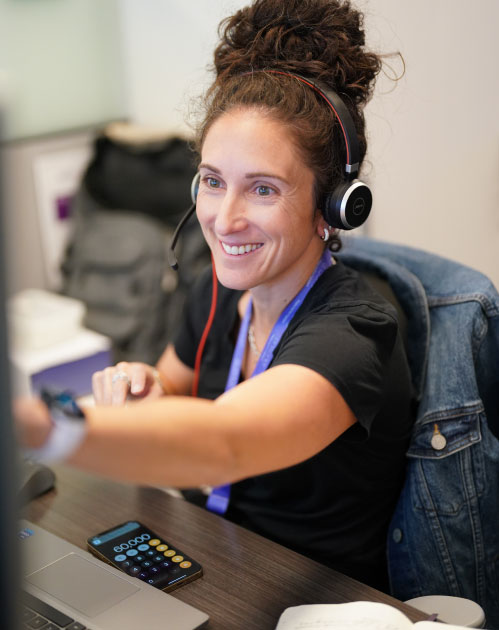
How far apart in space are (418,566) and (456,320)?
1.21 ft

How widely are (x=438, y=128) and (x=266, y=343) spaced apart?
56cm

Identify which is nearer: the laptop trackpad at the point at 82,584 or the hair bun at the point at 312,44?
the laptop trackpad at the point at 82,584

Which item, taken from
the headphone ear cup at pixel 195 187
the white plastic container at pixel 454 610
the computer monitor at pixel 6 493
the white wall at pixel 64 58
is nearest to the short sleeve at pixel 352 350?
the white plastic container at pixel 454 610

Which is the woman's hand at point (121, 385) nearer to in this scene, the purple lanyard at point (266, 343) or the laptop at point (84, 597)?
the purple lanyard at point (266, 343)

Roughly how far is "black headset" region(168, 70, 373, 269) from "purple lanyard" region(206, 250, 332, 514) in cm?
10

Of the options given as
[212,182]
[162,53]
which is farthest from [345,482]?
[162,53]

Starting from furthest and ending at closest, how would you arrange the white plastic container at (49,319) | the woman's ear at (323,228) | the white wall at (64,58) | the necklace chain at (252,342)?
the white wall at (64,58) < the white plastic container at (49,319) < the necklace chain at (252,342) < the woman's ear at (323,228)

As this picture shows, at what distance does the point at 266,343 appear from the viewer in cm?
122

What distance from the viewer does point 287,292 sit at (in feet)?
4.07

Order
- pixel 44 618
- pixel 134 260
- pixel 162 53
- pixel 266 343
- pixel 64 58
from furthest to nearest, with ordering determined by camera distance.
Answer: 1. pixel 64 58
2. pixel 162 53
3. pixel 134 260
4. pixel 266 343
5. pixel 44 618

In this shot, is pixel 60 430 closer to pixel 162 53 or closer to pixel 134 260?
pixel 134 260

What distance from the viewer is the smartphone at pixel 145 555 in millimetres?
936

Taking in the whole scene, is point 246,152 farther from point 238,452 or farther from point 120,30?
point 120,30

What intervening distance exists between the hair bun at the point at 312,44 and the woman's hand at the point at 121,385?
50 centimetres
